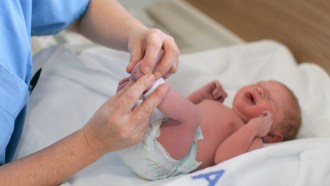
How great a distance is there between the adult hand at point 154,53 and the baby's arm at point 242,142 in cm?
25

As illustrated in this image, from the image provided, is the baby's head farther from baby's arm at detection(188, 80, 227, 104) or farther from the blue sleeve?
the blue sleeve

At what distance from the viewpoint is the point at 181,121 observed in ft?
2.52

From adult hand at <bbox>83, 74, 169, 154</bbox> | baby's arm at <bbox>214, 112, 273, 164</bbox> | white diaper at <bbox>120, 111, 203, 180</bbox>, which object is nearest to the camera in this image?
adult hand at <bbox>83, 74, 169, 154</bbox>

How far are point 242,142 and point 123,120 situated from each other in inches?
14.1

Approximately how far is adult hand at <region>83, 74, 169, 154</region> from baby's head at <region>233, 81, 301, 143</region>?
16.1 inches

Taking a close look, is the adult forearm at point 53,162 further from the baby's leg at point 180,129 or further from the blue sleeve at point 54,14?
the blue sleeve at point 54,14

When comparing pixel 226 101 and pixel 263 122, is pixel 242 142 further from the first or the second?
pixel 226 101

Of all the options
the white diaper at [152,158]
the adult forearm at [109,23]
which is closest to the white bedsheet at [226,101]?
the white diaper at [152,158]

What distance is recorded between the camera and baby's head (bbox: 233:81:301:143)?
3.26ft

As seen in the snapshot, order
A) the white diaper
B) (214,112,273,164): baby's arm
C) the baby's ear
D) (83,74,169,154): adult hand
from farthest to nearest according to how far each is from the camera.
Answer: the baby's ear < (214,112,273,164): baby's arm < the white diaper < (83,74,169,154): adult hand

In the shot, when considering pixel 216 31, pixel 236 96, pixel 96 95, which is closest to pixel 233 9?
pixel 216 31

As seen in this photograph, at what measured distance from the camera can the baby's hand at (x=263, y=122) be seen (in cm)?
90

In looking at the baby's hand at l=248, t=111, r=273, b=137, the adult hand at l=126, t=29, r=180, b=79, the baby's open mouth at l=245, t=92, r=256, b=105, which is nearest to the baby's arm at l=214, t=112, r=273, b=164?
the baby's hand at l=248, t=111, r=273, b=137

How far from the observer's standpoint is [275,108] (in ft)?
3.28
